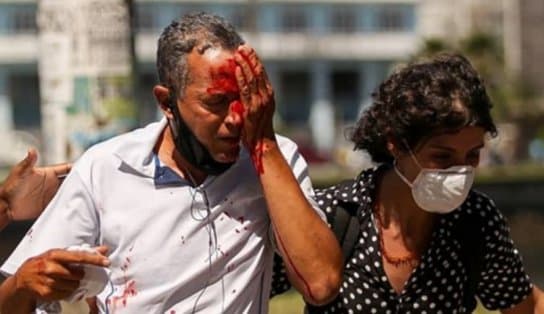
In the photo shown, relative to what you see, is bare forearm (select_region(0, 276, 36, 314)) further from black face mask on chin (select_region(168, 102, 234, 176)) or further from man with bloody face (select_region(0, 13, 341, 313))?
black face mask on chin (select_region(168, 102, 234, 176))

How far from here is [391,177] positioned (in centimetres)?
354

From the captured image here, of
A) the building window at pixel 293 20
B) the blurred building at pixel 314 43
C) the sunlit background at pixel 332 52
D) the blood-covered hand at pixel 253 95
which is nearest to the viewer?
the blood-covered hand at pixel 253 95

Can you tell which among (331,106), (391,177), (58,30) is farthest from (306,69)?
(391,177)

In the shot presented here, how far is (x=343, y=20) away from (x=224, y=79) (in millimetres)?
56983

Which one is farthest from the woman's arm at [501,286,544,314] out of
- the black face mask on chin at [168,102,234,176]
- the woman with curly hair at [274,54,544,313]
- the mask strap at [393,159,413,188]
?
the black face mask on chin at [168,102,234,176]

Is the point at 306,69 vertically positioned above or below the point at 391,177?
below

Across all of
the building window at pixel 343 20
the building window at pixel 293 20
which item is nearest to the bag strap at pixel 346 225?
the building window at pixel 293 20

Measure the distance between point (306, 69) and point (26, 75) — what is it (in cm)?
1213

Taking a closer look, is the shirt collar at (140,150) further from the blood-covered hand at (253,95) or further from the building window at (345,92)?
the building window at (345,92)

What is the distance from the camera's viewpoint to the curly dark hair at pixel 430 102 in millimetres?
3348

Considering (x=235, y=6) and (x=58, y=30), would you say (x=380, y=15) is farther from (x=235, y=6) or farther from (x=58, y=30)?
(x=58, y=30)

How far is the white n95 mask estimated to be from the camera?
332 cm

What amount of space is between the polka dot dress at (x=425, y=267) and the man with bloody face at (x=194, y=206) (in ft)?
1.07

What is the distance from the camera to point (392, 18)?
5984 cm
